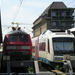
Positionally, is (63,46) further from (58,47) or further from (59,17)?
(59,17)

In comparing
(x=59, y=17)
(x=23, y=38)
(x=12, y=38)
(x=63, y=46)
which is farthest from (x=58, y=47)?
(x=59, y=17)

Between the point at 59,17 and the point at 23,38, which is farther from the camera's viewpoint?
the point at 59,17

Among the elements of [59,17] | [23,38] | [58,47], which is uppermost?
[59,17]

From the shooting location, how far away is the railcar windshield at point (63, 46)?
49.7 feet

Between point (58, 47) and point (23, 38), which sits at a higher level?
point (23, 38)

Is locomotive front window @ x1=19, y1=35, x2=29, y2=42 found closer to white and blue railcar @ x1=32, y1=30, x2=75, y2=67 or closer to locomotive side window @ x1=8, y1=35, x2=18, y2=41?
locomotive side window @ x1=8, y1=35, x2=18, y2=41

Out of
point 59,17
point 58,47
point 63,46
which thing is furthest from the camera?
point 59,17

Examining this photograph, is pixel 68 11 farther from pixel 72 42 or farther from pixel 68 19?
pixel 72 42

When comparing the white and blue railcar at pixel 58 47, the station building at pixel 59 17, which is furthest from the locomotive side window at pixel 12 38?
the station building at pixel 59 17

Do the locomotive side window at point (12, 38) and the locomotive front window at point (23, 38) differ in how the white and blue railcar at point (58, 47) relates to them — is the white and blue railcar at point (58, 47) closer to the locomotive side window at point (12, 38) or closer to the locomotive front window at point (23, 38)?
the locomotive front window at point (23, 38)

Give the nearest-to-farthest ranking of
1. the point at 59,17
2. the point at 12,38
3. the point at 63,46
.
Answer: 1. the point at 12,38
2. the point at 63,46
3. the point at 59,17

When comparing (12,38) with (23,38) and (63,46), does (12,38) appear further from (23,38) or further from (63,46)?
(63,46)

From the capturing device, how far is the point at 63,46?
50.4 feet

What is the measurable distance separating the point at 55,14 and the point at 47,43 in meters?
55.1
